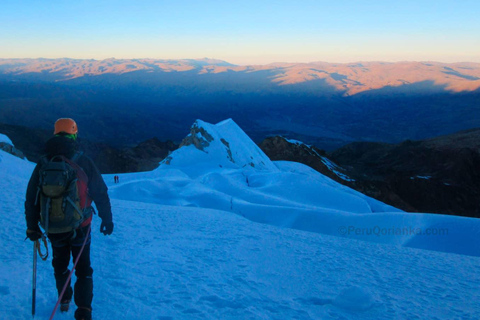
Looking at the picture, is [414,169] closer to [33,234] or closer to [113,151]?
[113,151]

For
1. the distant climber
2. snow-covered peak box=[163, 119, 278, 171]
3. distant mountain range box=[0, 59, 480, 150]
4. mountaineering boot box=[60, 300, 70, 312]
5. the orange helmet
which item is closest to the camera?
the distant climber

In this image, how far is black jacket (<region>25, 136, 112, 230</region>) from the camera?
2.24 metres

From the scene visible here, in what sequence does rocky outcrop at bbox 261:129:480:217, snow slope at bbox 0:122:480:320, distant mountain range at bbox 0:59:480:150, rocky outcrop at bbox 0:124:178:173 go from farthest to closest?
distant mountain range at bbox 0:59:480:150 → rocky outcrop at bbox 0:124:178:173 → rocky outcrop at bbox 261:129:480:217 → snow slope at bbox 0:122:480:320

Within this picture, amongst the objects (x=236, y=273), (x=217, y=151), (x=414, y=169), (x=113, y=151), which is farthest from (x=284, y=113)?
(x=236, y=273)

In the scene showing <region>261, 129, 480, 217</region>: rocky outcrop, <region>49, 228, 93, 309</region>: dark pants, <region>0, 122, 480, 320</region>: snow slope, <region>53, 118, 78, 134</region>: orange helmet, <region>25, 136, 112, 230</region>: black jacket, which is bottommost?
<region>261, 129, 480, 217</region>: rocky outcrop

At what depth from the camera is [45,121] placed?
11275cm

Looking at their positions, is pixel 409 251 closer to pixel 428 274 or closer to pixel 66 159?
pixel 428 274

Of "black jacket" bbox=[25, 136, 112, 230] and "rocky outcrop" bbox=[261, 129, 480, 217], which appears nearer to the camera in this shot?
"black jacket" bbox=[25, 136, 112, 230]

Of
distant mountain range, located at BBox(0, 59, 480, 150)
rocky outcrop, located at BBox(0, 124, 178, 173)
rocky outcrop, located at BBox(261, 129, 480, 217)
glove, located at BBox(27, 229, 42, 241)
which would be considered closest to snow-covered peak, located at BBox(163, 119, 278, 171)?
rocky outcrop, located at BBox(0, 124, 178, 173)

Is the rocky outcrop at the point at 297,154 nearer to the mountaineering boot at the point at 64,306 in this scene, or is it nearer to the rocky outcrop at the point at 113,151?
the rocky outcrop at the point at 113,151

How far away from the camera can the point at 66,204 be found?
2207 millimetres

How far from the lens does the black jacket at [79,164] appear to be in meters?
2.24

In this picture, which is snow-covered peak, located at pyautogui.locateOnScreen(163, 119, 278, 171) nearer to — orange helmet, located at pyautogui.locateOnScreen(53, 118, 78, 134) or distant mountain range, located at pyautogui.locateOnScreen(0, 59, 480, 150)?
orange helmet, located at pyautogui.locateOnScreen(53, 118, 78, 134)

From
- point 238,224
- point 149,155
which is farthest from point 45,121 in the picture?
point 238,224
